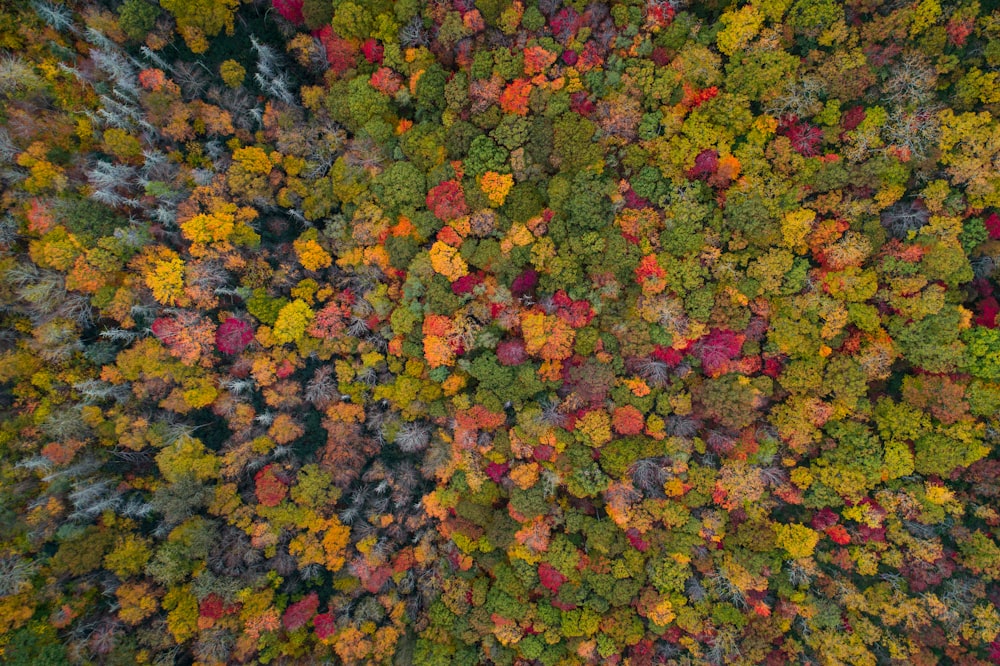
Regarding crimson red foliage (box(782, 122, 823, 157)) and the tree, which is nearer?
crimson red foliage (box(782, 122, 823, 157))

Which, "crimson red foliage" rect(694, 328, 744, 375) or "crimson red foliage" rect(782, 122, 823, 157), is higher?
"crimson red foliage" rect(782, 122, 823, 157)

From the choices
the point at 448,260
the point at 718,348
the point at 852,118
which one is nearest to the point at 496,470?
the point at 448,260

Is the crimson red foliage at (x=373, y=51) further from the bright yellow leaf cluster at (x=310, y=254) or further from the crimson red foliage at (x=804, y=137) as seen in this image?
the crimson red foliage at (x=804, y=137)

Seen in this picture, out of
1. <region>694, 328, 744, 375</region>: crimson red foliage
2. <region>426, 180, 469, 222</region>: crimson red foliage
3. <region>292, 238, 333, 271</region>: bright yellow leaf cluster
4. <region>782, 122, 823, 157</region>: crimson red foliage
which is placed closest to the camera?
<region>782, 122, 823, 157</region>: crimson red foliage

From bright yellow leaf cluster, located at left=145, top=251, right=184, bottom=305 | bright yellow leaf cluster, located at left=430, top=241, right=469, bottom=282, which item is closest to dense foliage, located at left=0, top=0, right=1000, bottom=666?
bright yellow leaf cluster, located at left=430, top=241, right=469, bottom=282

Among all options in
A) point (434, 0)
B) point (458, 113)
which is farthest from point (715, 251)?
point (434, 0)

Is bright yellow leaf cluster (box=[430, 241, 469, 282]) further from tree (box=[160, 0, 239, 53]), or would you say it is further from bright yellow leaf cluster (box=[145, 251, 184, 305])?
tree (box=[160, 0, 239, 53])

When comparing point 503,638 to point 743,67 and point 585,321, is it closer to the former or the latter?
point 585,321

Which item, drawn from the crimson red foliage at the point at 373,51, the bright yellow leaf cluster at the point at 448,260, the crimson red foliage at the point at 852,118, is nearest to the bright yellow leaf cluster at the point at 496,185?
the bright yellow leaf cluster at the point at 448,260
